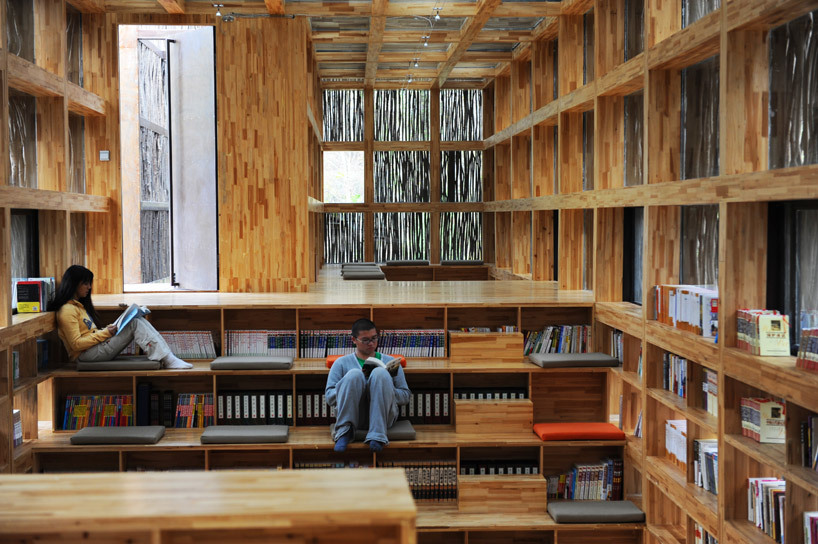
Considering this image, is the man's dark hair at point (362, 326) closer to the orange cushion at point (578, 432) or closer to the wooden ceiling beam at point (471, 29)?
the orange cushion at point (578, 432)

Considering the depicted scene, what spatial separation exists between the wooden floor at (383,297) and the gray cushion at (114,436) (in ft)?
3.62

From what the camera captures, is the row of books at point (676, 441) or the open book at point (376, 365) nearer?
the row of books at point (676, 441)

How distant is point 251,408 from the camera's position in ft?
23.9

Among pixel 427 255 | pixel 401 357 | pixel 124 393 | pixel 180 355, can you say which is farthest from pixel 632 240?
pixel 427 255

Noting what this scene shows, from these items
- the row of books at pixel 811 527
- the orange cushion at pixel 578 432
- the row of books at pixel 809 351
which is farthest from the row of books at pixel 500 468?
the row of books at pixel 809 351

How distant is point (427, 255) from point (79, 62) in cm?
718

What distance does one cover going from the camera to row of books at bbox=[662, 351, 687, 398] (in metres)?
5.87

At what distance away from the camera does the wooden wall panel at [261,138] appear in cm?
859

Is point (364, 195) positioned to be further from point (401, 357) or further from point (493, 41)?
point (401, 357)

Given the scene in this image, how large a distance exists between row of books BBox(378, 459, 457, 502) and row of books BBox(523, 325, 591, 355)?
1347 millimetres

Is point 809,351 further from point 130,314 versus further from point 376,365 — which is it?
point 130,314

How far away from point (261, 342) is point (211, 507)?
4.65 metres

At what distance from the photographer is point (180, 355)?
7.58 metres

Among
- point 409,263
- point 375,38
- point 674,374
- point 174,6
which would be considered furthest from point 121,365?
point 409,263
